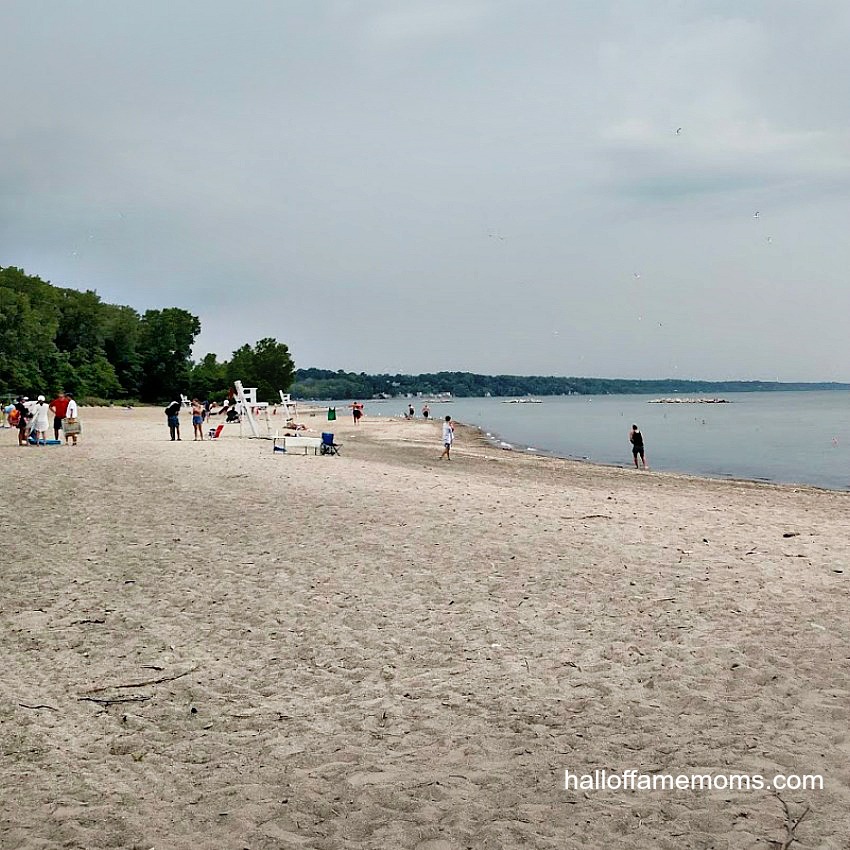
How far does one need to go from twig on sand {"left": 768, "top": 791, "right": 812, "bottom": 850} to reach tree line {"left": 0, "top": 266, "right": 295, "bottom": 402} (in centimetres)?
7271

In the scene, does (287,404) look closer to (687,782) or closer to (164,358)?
(164,358)

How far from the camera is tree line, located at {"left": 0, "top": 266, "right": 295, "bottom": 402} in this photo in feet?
230

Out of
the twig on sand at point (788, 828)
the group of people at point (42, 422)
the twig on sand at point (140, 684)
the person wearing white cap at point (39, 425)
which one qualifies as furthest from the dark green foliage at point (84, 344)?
the twig on sand at point (788, 828)

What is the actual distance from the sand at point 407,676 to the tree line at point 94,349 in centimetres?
6486

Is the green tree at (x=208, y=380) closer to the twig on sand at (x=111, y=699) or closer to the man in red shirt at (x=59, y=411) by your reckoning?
the man in red shirt at (x=59, y=411)

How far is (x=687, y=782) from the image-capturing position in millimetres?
4531

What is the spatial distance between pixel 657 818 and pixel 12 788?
3628 millimetres

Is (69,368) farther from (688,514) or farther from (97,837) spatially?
(97,837)

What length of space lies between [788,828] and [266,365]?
401 ft

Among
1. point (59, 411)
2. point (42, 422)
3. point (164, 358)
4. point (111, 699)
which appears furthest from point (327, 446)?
point (164, 358)

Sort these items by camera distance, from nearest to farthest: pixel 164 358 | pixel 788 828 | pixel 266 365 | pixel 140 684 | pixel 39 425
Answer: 1. pixel 788 828
2. pixel 140 684
3. pixel 39 425
4. pixel 164 358
5. pixel 266 365

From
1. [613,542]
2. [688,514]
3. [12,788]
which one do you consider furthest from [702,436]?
[12,788]

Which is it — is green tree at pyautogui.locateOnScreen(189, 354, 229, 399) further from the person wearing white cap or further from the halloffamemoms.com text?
the halloffamemoms.com text

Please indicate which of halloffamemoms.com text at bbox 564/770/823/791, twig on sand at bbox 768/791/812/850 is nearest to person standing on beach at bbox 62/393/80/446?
halloffamemoms.com text at bbox 564/770/823/791
